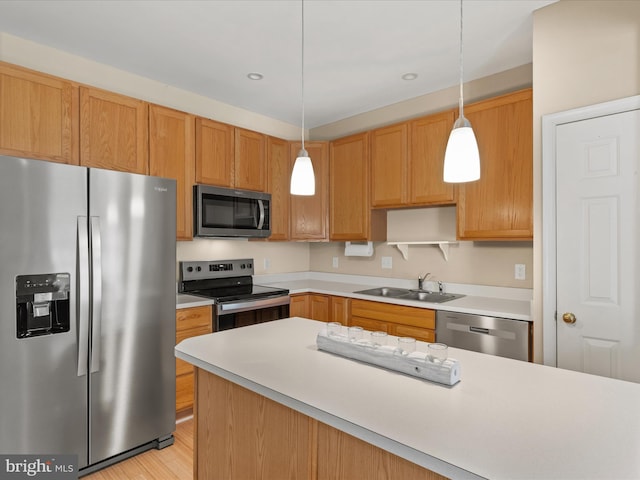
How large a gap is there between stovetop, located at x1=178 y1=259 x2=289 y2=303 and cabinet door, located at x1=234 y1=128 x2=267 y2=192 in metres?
0.79

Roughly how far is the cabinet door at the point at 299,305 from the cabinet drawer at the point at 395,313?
1.74 ft

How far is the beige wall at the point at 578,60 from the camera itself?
1896 mm

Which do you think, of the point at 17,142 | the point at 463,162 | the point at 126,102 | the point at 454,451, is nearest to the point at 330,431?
the point at 454,451

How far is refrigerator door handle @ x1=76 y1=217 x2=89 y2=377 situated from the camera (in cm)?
204

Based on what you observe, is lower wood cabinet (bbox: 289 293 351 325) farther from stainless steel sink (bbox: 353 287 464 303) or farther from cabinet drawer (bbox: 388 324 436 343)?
cabinet drawer (bbox: 388 324 436 343)

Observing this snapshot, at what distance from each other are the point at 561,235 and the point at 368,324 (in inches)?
63.1

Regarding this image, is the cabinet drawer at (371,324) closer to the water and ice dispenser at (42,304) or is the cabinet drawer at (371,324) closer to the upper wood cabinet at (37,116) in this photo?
the water and ice dispenser at (42,304)

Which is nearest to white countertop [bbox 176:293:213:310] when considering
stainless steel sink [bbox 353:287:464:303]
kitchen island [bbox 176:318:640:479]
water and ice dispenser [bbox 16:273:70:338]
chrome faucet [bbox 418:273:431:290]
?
water and ice dispenser [bbox 16:273:70:338]

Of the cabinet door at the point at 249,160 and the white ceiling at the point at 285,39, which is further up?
the white ceiling at the point at 285,39

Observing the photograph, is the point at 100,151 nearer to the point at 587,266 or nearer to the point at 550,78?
the point at 550,78

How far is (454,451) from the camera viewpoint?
0.82 meters

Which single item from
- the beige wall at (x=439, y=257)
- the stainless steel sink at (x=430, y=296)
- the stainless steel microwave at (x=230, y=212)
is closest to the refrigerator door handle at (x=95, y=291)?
the stainless steel microwave at (x=230, y=212)

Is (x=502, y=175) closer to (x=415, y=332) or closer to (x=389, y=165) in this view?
(x=389, y=165)

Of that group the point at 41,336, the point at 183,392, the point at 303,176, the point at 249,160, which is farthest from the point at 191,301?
the point at 303,176
